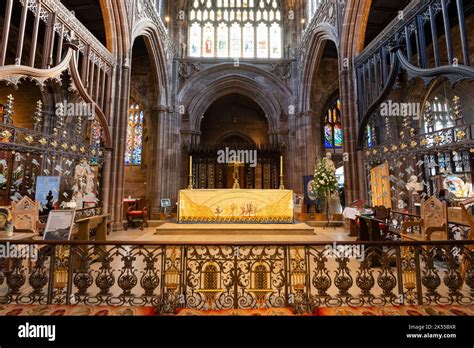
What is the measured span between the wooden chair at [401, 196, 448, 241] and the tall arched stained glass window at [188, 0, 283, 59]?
46.2 feet

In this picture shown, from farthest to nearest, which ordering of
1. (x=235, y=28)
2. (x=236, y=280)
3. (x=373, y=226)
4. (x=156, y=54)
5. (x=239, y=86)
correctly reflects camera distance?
(x=235, y=28) → (x=239, y=86) → (x=156, y=54) → (x=373, y=226) → (x=236, y=280)

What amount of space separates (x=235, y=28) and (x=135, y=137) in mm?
9825

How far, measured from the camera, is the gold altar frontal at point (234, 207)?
23.6 ft

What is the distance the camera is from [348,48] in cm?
891

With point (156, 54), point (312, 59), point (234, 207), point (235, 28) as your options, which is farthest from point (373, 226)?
point (235, 28)

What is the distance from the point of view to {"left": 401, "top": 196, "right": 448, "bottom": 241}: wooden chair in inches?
165

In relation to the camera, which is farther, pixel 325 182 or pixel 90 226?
pixel 325 182

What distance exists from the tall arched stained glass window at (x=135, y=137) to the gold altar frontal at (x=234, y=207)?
10.7 m

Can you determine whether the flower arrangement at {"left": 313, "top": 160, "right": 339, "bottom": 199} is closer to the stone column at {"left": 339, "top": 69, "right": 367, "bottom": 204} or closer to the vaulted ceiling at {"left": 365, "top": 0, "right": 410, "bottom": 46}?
the stone column at {"left": 339, "top": 69, "right": 367, "bottom": 204}

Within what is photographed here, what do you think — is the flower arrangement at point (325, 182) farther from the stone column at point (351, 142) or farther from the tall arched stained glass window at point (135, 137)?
the tall arched stained glass window at point (135, 137)

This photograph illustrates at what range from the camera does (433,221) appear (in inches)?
177

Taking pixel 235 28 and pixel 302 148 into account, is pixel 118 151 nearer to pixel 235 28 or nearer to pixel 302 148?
pixel 302 148
